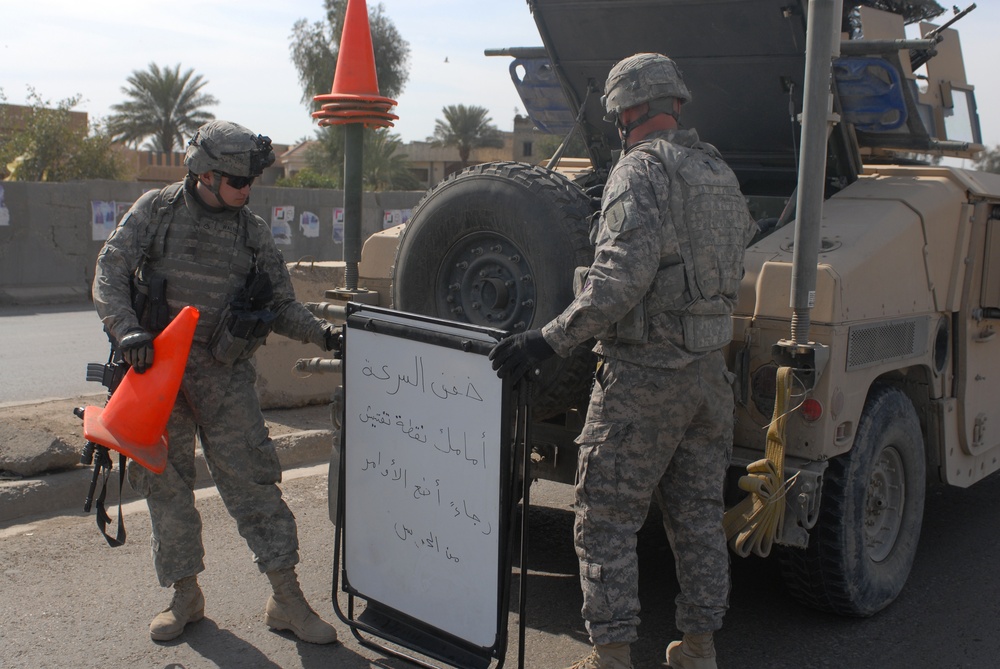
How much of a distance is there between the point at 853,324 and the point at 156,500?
8.77 ft

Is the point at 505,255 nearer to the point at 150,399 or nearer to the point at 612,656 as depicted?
the point at 150,399

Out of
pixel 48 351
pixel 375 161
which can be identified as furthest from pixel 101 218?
pixel 375 161

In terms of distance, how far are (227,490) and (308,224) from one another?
48.5ft

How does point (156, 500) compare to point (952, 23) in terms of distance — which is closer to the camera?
point (156, 500)

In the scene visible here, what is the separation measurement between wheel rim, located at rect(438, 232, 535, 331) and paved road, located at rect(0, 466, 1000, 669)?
4.03 feet

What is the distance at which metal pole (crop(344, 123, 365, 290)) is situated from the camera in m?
4.59

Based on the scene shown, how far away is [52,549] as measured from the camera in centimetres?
436

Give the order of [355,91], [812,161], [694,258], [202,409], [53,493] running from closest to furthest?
[694,258] → [812,161] → [202,409] → [355,91] → [53,493]

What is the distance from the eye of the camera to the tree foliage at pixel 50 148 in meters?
21.6

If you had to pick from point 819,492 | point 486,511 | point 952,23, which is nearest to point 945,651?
point 819,492

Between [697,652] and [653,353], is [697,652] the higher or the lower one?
the lower one

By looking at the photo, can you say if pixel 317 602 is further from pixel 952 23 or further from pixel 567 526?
pixel 952 23

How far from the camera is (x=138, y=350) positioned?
133 inches

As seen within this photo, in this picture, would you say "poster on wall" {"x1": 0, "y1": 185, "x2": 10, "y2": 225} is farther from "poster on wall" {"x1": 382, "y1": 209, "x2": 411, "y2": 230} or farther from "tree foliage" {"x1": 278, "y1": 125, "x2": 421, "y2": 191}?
"tree foliage" {"x1": 278, "y1": 125, "x2": 421, "y2": 191}
